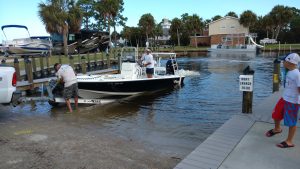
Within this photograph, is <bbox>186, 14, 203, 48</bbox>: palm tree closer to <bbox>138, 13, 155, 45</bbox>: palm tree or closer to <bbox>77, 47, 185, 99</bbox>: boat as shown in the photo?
<bbox>138, 13, 155, 45</bbox>: palm tree

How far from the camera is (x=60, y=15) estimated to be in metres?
36.1

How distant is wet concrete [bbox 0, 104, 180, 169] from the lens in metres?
5.91

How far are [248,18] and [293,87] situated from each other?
75.5 meters

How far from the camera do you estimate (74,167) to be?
5723 millimetres

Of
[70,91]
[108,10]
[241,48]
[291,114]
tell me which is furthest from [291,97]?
[241,48]

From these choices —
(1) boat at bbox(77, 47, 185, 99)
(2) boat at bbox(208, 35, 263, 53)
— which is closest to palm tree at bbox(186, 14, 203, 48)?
(2) boat at bbox(208, 35, 263, 53)

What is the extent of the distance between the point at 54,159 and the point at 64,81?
551 cm

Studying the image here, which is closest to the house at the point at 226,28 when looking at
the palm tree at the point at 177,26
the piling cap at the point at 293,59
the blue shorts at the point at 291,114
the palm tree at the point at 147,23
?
the palm tree at the point at 177,26

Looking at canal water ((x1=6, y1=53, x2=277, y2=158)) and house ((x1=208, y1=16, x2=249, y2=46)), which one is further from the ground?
house ((x1=208, y1=16, x2=249, y2=46))

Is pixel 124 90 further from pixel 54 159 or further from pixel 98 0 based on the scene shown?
pixel 98 0

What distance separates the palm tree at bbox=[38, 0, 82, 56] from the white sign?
30.5 meters

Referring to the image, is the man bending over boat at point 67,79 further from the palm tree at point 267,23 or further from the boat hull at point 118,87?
the palm tree at point 267,23

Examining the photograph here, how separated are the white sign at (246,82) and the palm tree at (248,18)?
7271 cm

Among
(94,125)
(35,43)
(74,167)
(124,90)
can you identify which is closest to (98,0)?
(35,43)
